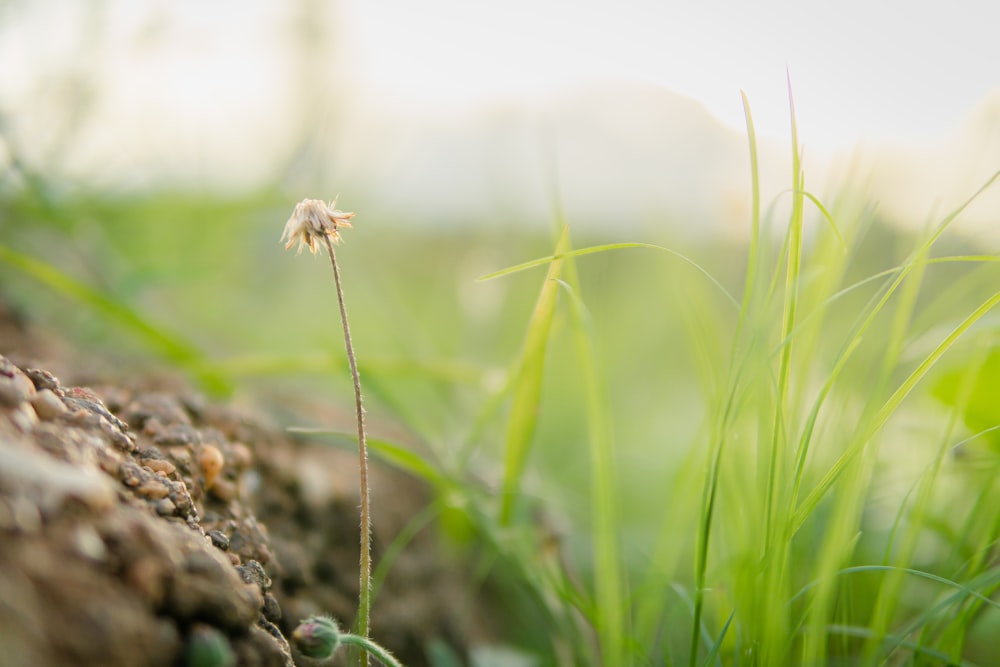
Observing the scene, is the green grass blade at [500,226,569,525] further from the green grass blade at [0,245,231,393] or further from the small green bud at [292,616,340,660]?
the green grass blade at [0,245,231,393]

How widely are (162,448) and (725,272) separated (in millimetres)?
1411

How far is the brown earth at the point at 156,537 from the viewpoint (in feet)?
0.84

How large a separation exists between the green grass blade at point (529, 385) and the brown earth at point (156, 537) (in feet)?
0.55

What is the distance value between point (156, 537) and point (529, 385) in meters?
0.30

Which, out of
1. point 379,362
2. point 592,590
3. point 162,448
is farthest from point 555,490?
point 162,448

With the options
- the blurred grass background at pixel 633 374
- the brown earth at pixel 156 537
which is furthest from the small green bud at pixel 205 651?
the blurred grass background at pixel 633 374

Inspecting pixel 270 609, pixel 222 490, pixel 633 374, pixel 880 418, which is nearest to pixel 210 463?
pixel 222 490

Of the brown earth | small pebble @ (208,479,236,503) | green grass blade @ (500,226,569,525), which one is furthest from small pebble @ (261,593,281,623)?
green grass blade @ (500,226,569,525)

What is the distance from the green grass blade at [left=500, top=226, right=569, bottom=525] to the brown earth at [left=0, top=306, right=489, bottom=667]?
0.55 feet

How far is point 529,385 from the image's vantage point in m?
0.54

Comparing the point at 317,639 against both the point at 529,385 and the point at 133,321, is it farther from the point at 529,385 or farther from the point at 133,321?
the point at 133,321

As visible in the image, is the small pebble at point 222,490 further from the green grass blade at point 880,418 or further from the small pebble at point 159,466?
the green grass blade at point 880,418

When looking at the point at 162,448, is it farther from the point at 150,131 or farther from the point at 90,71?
the point at 150,131

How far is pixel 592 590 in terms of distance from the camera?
0.78m
